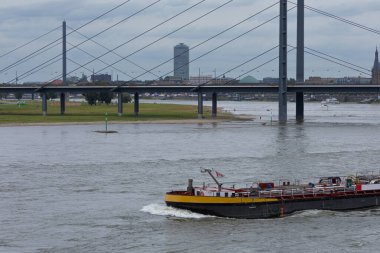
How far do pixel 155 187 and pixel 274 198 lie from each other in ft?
31.5

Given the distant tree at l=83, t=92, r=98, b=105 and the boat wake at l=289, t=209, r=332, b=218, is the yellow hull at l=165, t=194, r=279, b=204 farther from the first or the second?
the distant tree at l=83, t=92, r=98, b=105

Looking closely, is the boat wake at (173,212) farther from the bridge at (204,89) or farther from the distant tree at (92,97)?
the distant tree at (92,97)

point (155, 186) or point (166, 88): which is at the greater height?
point (166, 88)

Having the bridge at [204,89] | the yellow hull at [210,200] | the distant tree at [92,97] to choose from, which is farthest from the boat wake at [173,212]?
the distant tree at [92,97]

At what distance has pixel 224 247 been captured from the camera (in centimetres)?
3269

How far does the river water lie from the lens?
33594mm

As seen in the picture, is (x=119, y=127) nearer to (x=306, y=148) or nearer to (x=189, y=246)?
(x=306, y=148)

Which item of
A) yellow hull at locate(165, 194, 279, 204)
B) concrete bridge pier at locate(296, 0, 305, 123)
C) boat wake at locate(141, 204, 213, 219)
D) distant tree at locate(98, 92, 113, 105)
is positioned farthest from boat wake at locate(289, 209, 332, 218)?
distant tree at locate(98, 92, 113, 105)

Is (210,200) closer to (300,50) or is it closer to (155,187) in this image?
(155,187)

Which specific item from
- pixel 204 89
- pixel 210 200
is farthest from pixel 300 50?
pixel 210 200

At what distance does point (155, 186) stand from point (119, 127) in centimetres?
5816

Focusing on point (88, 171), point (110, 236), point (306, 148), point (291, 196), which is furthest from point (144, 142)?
point (110, 236)

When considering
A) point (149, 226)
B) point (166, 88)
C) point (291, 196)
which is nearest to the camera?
point (149, 226)

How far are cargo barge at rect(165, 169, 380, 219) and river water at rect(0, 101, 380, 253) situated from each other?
0.55 metres
